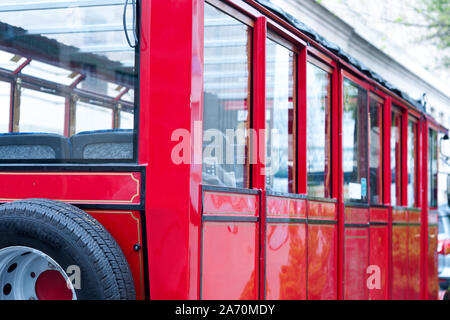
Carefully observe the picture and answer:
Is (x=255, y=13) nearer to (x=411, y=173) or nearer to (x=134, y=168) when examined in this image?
(x=134, y=168)

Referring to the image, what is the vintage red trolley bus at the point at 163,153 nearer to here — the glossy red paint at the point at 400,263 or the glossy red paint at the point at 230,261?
the glossy red paint at the point at 230,261

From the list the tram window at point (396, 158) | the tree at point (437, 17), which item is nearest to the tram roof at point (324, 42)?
the tram window at point (396, 158)

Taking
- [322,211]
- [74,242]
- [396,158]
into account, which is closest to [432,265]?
[396,158]

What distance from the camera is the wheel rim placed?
125 inches

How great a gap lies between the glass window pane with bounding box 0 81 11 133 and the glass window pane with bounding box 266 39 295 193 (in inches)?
59.3

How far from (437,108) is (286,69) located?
64.6 ft

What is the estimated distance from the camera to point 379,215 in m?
6.05

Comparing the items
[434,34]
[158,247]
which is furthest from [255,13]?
[434,34]

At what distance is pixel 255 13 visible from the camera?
A: 3.89 m

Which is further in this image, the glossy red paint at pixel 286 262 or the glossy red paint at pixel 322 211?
the glossy red paint at pixel 322 211

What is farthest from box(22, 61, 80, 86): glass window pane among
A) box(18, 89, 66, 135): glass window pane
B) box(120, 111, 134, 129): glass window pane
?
box(120, 111, 134, 129): glass window pane

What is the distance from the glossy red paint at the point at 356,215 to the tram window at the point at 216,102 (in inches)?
58.2

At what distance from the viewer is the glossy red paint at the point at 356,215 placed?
208 inches

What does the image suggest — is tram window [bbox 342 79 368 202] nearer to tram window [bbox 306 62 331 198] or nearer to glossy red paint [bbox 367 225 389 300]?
tram window [bbox 306 62 331 198]
